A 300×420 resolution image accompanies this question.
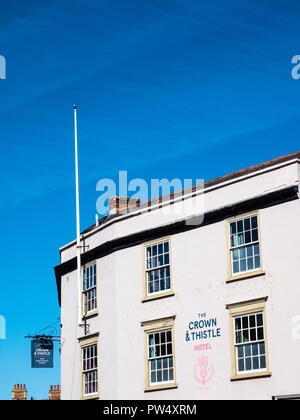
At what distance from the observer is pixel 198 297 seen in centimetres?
2581

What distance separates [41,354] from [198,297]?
13401mm

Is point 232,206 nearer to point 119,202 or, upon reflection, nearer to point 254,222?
point 254,222

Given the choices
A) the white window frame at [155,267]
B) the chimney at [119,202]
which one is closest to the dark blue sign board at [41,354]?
the chimney at [119,202]

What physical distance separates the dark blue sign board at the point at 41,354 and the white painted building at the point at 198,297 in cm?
459

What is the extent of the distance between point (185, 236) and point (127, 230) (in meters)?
3.24

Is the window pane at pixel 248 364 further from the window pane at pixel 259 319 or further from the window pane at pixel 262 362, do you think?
the window pane at pixel 259 319

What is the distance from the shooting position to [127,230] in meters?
29.0

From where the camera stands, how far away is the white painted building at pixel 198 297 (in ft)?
76.3

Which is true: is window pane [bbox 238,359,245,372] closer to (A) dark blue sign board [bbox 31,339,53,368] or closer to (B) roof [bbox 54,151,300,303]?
(B) roof [bbox 54,151,300,303]

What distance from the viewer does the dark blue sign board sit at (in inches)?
1400

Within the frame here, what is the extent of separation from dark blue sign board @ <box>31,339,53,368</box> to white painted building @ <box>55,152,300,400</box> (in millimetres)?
4594

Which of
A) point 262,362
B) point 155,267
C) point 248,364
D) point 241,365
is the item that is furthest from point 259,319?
point 155,267
